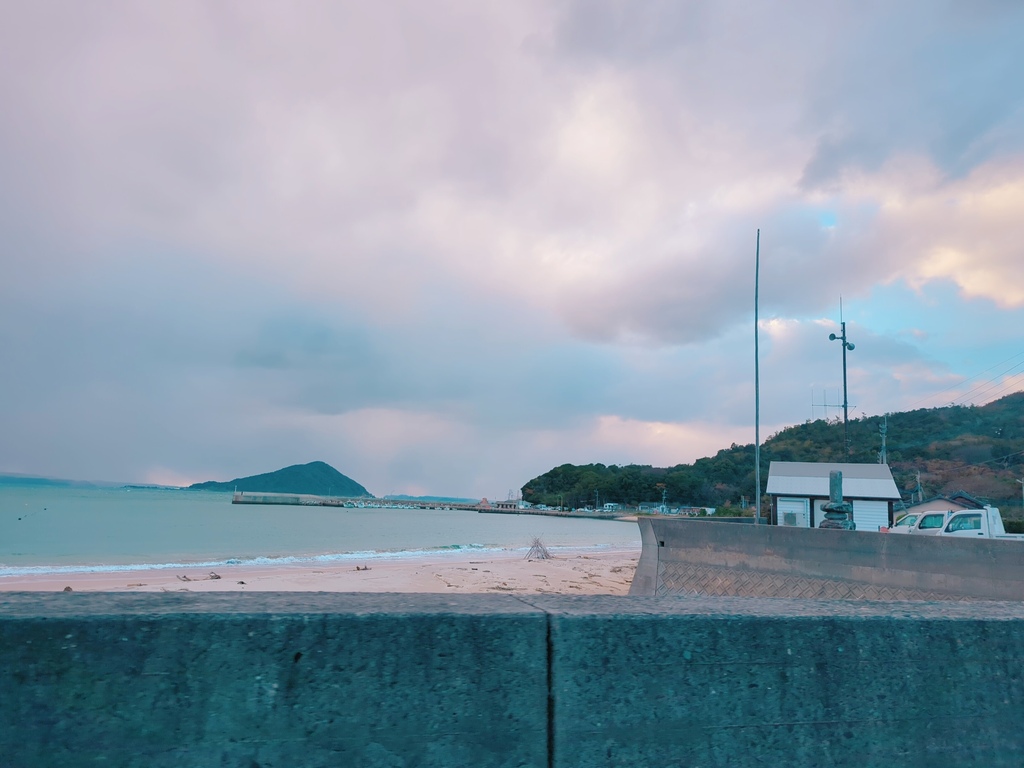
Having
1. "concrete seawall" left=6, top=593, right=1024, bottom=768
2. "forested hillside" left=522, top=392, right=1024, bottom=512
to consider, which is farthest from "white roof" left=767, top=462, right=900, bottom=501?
"concrete seawall" left=6, top=593, right=1024, bottom=768

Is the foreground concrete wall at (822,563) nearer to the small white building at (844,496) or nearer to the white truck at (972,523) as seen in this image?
the white truck at (972,523)

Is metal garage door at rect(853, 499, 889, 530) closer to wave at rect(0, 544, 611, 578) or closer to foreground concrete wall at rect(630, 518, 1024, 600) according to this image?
foreground concrete wall at rect(630, 518, 1024, 600)

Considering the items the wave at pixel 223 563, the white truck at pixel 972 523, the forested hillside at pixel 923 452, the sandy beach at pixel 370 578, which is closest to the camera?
the white truck at pixel 972 523

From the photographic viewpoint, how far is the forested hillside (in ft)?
195

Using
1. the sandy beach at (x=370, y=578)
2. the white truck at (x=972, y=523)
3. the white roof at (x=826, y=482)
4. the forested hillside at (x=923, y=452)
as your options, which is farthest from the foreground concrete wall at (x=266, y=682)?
the forested hillside at (x=923, y=452)

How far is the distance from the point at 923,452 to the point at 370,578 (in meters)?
63.7

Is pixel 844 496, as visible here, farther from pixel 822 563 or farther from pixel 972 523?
pixel 822 563

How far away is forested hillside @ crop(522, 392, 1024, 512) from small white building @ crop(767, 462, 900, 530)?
16533mm

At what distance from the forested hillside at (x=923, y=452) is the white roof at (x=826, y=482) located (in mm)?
16016

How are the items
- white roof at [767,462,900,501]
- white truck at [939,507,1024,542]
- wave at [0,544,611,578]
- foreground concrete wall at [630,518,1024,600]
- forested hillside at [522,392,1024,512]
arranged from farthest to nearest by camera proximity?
forested hillside at [522,392,1024,512] → wave at [0,544,611,578] → white roof at [767,462,900,501] → white truck at [939,507,1024,542] → foreground concrete wall at [630,518,1024,600]

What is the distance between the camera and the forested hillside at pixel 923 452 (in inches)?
2345

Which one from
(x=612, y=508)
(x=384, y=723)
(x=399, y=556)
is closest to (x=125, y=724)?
(x=384, y=723)

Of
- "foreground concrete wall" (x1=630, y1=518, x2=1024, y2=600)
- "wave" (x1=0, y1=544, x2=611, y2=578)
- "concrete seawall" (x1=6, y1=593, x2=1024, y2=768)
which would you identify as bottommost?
"wave" (x1=0, y1=544, x2=611, y2=578)

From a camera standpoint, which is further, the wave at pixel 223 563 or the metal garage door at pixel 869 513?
the wave at pixel 223 563
